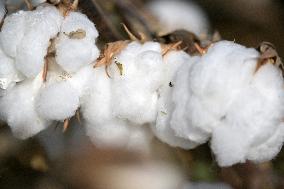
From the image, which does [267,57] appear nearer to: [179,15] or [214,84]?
[214,84]

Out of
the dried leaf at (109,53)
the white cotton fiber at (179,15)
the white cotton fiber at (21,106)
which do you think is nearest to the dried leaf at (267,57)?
the dried leaf at (109,53)

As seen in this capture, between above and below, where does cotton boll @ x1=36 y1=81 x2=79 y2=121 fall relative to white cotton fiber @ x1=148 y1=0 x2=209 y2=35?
above

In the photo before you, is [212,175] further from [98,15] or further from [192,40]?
[98,15]

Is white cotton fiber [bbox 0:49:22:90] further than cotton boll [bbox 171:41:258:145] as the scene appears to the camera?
Yes

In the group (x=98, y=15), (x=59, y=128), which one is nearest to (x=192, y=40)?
(x=98, y=15)

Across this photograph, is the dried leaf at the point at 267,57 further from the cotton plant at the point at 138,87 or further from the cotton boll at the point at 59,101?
the cotton boll at the point at 59,101

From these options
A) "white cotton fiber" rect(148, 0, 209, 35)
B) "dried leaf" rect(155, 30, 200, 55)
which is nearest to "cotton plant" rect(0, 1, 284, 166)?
"dried leaf" rect(155, 30, 200, 55)

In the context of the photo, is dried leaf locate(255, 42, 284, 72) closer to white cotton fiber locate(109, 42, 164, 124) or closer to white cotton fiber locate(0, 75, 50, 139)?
white cotton fiber locate(109, 42, 164, 124)
